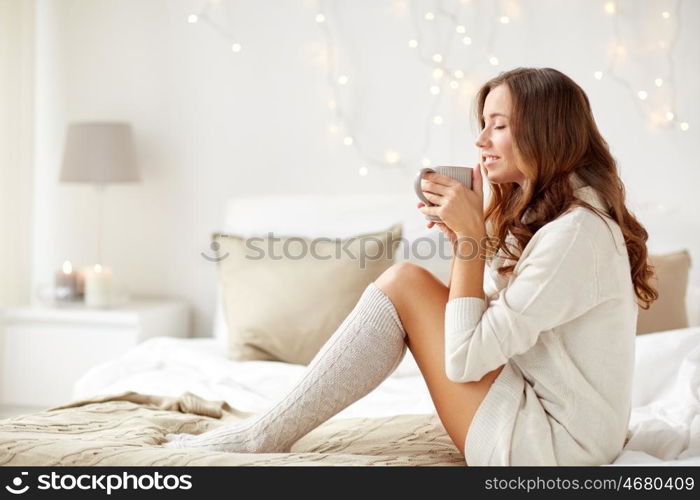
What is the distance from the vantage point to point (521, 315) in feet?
4.72

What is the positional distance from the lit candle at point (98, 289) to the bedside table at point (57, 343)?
0.03 m

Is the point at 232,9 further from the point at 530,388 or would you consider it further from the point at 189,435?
the point at 530,388

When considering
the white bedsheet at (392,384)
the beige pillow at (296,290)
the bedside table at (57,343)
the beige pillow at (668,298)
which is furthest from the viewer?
the bedside table at (57,343)

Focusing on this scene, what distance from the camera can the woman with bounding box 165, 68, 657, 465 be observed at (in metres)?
1.46

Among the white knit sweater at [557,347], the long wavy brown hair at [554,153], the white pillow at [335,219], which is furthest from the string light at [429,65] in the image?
the white knit sweater at [557,347]

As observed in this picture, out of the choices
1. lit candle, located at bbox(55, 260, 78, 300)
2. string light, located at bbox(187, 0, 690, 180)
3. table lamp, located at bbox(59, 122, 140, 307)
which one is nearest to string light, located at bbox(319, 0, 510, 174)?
string light, located at bbox(187, 0, 690, 180)

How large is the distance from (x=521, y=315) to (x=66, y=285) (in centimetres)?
219

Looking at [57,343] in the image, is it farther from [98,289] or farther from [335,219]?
[335,219]

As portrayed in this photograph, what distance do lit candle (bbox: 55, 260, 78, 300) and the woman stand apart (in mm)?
1681

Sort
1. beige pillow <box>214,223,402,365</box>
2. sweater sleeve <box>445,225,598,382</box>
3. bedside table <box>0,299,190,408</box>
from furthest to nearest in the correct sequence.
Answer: bedside table <box>0,299,190,408</box>
beige pillow <box>214,223,402,365</box>
sweater sleeve <box>445,225,598,382</box>

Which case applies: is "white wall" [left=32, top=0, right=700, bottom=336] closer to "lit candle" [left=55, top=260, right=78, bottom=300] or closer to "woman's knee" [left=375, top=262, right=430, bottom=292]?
"lit candle" [left=55, top=260, right=78, bottom=300]

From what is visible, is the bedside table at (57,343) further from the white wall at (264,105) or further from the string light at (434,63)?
the string light at (434,63)

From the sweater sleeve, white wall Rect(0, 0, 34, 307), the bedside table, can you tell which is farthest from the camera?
white wall Rect(0, 0, 34, 307)

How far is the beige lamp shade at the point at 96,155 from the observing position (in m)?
3.18
